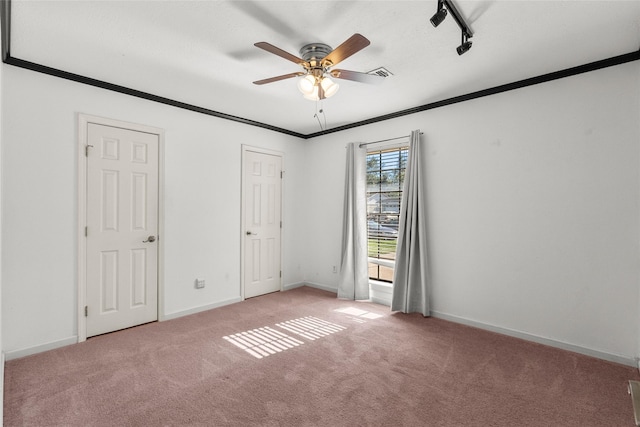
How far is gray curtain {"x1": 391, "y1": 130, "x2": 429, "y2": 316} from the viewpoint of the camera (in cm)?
381

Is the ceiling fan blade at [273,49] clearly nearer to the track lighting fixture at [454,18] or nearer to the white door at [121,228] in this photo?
the track lighting fixture at [454,18]

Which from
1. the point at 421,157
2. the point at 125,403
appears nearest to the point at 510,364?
the point at 421,157

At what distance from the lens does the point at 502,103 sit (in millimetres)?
3312

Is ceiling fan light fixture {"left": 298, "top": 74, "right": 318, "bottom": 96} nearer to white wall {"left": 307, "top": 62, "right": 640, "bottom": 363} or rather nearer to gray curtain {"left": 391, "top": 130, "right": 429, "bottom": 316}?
gray curtain {"left": 391, "top": 130, "right": 429, "bottom": 316}

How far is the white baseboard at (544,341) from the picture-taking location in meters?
2.66

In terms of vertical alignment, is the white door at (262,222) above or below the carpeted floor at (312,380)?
above

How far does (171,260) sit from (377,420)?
2.85 meters

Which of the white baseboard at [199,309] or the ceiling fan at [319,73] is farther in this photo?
the white baseboard at [199,309]

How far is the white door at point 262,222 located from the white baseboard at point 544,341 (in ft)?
8.00

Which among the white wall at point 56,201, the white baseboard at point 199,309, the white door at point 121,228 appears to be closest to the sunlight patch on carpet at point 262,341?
the white baseboard at point 199,309

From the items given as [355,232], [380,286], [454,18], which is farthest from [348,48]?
[380,286]

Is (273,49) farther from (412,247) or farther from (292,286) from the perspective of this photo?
(292,286)

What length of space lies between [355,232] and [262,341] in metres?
2.06

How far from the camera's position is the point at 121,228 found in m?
3.32
